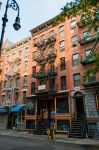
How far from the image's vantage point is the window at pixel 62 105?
27.4 m

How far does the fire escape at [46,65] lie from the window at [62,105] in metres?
1.89

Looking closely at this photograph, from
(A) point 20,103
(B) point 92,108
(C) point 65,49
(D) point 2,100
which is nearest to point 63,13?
(B) point 92,108

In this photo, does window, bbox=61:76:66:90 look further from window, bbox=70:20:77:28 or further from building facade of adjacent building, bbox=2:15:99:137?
window, bbox=70:20:77:28

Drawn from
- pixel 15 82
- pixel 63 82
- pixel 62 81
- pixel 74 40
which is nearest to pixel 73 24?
pixel 74 40

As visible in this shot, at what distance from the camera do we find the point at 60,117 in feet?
88.7

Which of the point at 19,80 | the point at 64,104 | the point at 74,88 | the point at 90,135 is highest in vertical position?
the point at 19,80

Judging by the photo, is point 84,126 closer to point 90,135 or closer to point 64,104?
point 90,135

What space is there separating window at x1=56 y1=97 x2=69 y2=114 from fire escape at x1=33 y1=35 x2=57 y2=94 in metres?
1.89

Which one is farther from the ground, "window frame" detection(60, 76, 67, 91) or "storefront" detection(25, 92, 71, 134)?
"window frame" detection(60, 76, 67, 91)

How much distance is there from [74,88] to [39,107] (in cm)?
788

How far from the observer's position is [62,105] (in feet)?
92.4

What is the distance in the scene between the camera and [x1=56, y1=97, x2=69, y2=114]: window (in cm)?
2738

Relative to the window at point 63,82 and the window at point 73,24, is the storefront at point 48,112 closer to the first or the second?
the window at point 63,82

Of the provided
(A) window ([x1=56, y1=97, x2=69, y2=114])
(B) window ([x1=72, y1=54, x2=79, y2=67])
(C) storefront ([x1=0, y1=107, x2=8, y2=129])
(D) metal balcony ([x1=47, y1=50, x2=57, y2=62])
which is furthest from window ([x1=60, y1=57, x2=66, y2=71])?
(C) storefront ([x1=0, y1=107, x2=8, y2=129])
